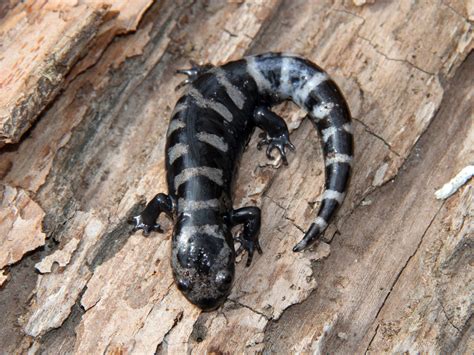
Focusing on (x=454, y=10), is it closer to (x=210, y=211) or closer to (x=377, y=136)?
(x=377, y=136)

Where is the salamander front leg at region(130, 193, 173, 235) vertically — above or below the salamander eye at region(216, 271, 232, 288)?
above

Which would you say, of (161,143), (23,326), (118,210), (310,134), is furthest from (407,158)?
(23,326)

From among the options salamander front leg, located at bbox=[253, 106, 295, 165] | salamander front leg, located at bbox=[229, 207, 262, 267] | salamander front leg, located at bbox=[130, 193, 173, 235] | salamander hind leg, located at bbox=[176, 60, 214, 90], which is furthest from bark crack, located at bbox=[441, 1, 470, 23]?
salamander front leg, located at bbox=[130, 193, 173, 235]

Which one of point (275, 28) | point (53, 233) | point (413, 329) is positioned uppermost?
point (275, 28)

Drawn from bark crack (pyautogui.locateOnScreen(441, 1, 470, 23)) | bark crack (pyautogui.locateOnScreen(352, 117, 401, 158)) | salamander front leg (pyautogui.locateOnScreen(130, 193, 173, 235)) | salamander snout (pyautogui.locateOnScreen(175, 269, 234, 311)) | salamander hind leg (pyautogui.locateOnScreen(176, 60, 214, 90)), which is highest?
bark crack (pyautogui.locateOnScreen(441, 1, 470, 23))

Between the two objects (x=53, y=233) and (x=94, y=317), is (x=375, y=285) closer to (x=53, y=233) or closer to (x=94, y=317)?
(x=94, y=317)

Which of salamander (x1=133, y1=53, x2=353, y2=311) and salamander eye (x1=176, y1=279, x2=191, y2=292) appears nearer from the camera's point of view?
salamander eye (x1=176, y1=279, x2=191, y2=292)

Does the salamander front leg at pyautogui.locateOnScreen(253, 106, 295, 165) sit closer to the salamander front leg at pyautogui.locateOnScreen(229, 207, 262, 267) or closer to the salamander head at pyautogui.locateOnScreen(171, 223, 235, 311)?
the salamander front leg at pyautogui.locateOnScreen(229, 207, 262, 267)
